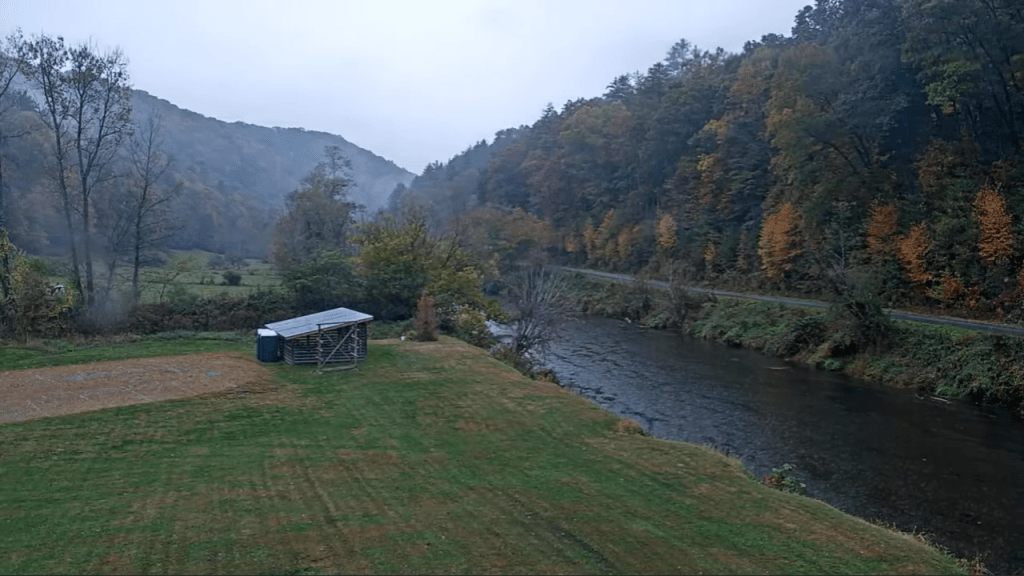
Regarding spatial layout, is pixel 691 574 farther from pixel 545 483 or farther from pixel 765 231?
pixel 765 231

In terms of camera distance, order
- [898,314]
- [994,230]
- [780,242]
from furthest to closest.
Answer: [780,242], [898,314], [994,230]

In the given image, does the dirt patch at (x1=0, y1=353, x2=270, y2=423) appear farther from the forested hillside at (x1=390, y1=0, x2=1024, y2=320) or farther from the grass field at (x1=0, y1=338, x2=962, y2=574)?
the forested hillside at (x1=390, y1=0, x2=1024, y2=320)

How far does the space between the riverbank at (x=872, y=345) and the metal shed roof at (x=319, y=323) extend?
2133 centimetres

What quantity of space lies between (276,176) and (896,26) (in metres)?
135

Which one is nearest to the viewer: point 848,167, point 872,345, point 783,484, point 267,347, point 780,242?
point 783,484

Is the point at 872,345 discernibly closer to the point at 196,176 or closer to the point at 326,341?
the point at 326,341

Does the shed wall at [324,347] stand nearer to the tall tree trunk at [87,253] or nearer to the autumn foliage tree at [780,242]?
the tall tree trunk at [87,253]

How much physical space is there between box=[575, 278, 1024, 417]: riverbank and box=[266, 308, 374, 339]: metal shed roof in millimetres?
21332

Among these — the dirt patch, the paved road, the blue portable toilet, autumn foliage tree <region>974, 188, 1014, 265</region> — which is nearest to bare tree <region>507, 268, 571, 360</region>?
the blue portable toilet

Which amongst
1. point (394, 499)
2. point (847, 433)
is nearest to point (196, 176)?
point (847, 433)

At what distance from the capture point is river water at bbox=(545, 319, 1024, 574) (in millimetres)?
14945

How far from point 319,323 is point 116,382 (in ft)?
21.5

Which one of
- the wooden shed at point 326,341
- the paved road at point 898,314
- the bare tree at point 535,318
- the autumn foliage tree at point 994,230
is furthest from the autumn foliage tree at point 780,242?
the wooden shed at point 326,341

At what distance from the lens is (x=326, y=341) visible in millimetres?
24594
